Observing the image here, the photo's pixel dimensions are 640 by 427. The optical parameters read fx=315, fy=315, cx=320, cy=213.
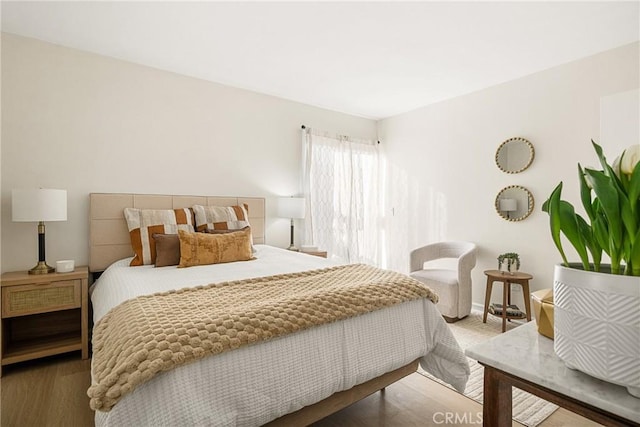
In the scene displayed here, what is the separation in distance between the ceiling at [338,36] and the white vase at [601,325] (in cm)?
219

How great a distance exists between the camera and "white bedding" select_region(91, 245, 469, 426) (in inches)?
42.7

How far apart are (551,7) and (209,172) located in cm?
325

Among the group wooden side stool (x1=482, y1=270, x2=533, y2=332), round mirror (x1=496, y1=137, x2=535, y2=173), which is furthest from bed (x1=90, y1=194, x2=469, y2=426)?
round mirror (x1=496, y1=137, x2=535, y2=173)

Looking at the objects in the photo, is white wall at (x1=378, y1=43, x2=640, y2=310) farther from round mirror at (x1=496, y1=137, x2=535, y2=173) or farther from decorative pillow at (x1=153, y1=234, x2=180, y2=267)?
decorative pillow at (x1=153, y1=234, x2=180, y2=267)

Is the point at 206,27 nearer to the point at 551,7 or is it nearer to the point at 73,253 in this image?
the point at 73,253

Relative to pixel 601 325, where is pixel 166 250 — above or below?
below

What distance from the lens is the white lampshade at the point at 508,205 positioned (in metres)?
3.39

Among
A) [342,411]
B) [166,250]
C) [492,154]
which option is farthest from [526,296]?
[166,250]

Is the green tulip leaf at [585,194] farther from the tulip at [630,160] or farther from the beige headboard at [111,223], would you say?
the beige headboard at [111,223]

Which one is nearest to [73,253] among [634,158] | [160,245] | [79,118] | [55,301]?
[55,301]

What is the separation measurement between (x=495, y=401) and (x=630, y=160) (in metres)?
0.63

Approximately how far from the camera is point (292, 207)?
3.75m

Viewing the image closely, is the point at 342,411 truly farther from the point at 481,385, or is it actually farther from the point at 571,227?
the point at 571,227

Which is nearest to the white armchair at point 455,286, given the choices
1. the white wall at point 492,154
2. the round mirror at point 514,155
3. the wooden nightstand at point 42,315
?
the white wall at point 492,154
